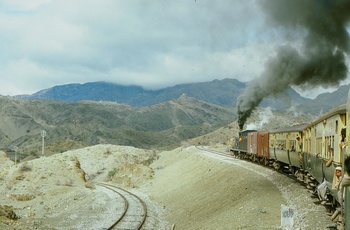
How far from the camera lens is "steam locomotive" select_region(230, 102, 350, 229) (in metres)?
11.9

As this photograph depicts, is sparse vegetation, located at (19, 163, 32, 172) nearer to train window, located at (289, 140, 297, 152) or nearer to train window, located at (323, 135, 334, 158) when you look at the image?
train window, located at (289, 140, 297, 152)

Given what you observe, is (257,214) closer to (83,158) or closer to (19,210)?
(19,210)

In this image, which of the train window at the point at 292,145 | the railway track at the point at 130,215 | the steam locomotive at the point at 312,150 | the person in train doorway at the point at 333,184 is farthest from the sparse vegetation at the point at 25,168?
the person in train doorway at the point at 333,184

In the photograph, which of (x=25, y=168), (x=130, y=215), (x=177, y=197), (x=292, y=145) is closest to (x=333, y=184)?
(x=292, y=145)

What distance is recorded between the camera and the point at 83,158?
240ft

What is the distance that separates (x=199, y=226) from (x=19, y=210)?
17.9 meters

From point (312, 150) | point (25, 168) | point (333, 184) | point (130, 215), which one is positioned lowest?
point (130, 215)

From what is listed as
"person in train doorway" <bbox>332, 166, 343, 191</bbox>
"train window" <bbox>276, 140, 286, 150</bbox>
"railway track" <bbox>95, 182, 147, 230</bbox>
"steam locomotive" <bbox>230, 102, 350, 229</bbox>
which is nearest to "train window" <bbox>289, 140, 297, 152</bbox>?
"steam locomotive" <bbox>230, 102, 350, 229</bbox>

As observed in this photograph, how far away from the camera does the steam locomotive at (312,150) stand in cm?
1186

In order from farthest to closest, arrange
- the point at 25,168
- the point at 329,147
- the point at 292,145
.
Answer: the point at 25,168
the point at 292,145
the point at 329,147

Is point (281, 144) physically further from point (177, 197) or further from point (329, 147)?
point (329, 147)

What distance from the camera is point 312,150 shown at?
18.9 metres

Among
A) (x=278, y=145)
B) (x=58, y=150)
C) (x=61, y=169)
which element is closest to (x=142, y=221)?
(x=278, y=145)

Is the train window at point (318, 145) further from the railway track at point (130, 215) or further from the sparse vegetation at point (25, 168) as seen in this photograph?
the sparse vegetation at point (25, 168)
